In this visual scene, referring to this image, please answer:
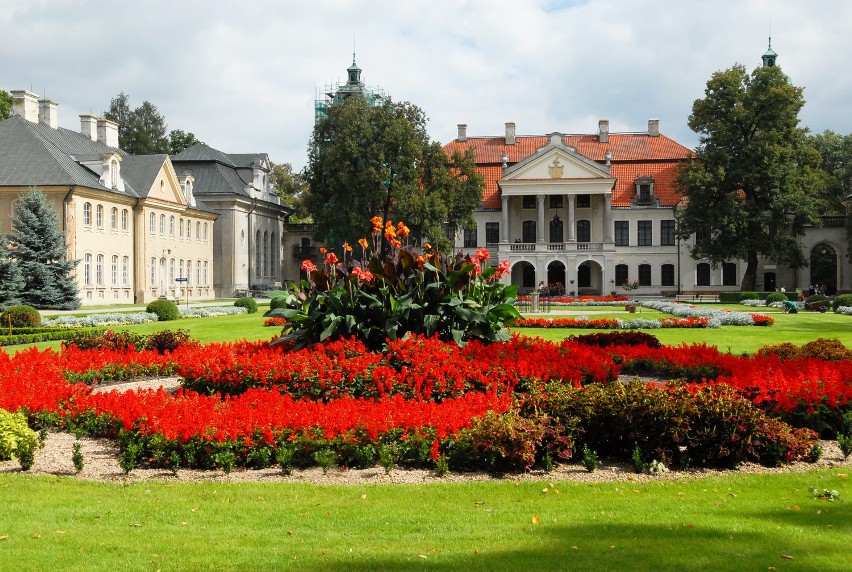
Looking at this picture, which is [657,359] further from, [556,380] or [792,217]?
[792,217]

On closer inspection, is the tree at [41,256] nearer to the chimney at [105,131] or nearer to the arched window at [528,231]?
the chimney at [105,131]

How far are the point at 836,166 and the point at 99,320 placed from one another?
63.3 meters

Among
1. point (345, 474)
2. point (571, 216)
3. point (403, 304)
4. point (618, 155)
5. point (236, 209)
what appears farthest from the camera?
point (618, 155)

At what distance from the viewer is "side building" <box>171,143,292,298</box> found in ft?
198

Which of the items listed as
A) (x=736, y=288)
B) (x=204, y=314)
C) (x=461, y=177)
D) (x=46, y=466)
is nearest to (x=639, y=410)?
(x=46, y=466)

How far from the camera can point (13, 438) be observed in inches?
315

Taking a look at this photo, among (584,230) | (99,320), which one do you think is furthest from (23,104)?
(584,230)

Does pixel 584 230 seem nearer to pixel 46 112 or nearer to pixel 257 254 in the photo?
pixel 257 254

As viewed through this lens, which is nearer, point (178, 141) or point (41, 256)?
point (41, 256)

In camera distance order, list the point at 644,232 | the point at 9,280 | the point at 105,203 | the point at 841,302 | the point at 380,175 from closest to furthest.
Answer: the point at 9,280 → the point at 841,302 → the point at 105,203 → the point at 380,175 → the point at 644,232

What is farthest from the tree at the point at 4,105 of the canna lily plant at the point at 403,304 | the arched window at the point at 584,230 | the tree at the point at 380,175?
the canna lily plant at the point at 403,304

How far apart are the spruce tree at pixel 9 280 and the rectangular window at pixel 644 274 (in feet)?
136

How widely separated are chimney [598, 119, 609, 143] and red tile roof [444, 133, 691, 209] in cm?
33

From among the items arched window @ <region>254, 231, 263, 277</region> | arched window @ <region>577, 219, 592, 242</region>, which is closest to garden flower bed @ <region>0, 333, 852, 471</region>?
arched window @ <region>577, 219, 592, 242</region>
